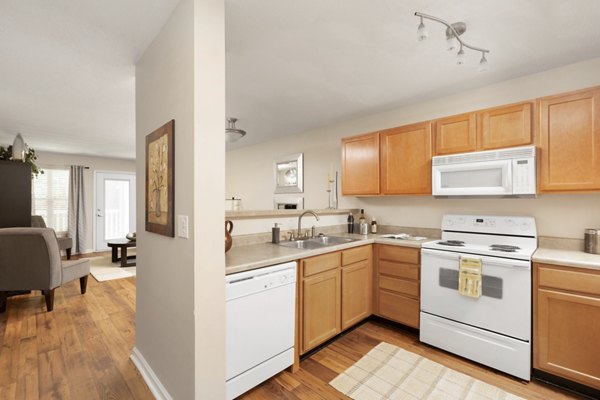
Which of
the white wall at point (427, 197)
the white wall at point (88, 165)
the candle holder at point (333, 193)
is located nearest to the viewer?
the white wall at point (427, 197)

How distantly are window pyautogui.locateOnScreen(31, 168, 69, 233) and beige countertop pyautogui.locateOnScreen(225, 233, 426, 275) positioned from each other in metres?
6.40

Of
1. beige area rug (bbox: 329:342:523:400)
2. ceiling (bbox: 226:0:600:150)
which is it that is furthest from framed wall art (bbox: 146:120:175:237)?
beige area rug (bbox: 329:342:523:400)

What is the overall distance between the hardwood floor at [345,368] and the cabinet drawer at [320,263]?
727 millimetres

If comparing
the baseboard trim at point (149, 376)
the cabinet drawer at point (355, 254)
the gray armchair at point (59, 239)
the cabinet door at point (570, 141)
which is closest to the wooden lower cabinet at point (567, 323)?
the cabinet door at point (570, 141)

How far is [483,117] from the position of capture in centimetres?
246

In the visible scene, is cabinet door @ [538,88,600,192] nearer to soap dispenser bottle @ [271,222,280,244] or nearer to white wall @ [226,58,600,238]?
white wall @ [226,58,600,238]

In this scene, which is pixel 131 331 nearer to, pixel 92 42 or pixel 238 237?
pixel 238 237

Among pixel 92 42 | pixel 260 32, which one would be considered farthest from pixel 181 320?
pixel 92 42

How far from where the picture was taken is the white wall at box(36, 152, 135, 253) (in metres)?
6.21

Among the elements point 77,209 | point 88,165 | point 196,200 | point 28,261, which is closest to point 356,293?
point 196,200

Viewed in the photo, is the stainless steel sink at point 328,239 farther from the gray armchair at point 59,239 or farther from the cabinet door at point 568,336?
the gray armchair at point 59,239

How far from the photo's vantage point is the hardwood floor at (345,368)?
186 centimetres

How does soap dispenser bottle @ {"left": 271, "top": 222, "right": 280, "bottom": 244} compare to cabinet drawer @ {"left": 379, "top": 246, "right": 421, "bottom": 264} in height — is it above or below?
above

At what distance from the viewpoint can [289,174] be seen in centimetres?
477
